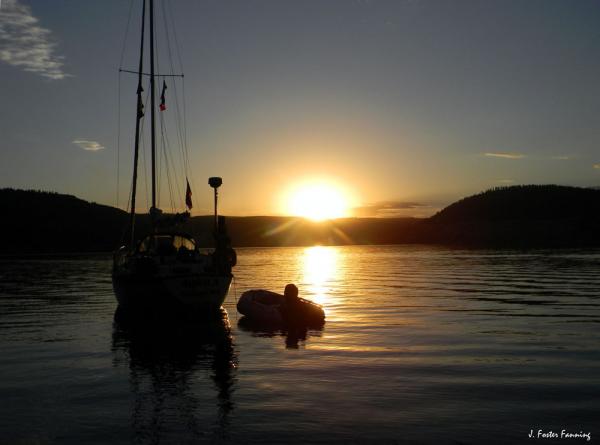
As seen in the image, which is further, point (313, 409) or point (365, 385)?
point (365, 385)

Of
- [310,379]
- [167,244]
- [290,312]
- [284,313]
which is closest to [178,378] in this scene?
[310,379]

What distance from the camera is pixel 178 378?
46.3 ft

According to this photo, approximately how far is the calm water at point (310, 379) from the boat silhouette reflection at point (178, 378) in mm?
49

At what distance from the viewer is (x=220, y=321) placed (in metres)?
25.0

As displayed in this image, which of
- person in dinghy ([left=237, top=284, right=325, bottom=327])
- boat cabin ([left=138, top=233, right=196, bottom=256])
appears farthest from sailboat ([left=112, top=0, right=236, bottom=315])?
person in dinghy ([left=237, top=284, right=325, bottom=327])

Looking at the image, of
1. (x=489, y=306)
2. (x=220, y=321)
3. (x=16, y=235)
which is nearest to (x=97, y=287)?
(x=220, y=321)

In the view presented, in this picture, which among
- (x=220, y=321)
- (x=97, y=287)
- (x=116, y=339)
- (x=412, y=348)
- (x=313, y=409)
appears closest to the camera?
(x=313, y=409)

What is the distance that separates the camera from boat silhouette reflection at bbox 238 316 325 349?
19734 mm

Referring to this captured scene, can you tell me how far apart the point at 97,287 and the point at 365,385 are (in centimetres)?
3637

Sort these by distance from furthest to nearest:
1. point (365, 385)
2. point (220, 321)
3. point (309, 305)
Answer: point (220, 321), point (309, 305), point (365, 385)

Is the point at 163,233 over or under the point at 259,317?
over

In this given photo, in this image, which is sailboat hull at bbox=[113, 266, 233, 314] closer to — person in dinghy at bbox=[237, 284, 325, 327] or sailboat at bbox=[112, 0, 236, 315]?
sailboat at bbox=[112, 0, 236, 315]

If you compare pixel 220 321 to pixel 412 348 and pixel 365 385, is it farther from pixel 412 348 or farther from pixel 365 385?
pixel 365 385

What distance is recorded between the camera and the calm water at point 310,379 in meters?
10.1
